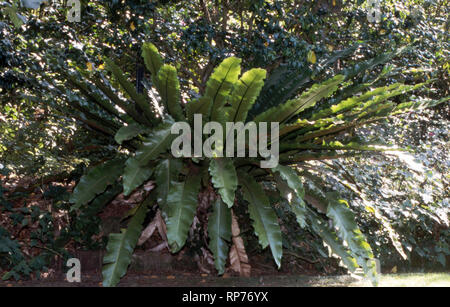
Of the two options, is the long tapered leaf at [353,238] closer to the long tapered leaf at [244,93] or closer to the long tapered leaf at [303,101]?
the long tapered leaf at [303,101]

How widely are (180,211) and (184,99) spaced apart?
3780 millimetres

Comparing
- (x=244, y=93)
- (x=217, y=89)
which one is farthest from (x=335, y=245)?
(x=217, y=89)

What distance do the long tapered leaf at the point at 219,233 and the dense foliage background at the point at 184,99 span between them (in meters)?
0.98

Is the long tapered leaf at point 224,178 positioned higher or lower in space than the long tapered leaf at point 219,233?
higher

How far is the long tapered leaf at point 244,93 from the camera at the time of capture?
3.36 meters

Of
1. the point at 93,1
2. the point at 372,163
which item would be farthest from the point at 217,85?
the point at 93,1

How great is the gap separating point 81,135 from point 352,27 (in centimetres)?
492

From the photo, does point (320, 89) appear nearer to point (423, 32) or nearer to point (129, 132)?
point (129, 132)

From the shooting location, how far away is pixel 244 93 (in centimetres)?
349

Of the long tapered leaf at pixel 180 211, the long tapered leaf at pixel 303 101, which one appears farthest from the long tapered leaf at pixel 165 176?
the long tapered leaf at pixel 303 101

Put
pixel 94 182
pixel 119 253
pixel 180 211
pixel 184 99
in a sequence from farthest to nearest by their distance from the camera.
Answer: pixel 184 99, pixel 94 182, pixel 119 253, pixel 180 211

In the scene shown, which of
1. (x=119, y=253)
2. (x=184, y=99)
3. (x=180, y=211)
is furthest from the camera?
(x=184, y=99)

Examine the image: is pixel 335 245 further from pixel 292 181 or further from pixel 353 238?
pixel 292 181

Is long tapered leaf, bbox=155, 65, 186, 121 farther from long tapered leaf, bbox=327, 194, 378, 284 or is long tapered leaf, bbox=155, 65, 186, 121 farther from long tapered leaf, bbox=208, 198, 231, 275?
long tapered leaf, bbox=327, 194, 378, 284
